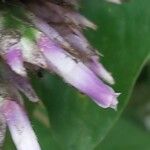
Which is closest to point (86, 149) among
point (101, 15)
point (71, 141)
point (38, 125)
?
point (71, 141)

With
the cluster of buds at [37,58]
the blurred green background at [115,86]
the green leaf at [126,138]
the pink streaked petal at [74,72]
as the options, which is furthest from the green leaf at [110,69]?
the green leaf at [126,138]

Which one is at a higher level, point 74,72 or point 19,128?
point 74,72

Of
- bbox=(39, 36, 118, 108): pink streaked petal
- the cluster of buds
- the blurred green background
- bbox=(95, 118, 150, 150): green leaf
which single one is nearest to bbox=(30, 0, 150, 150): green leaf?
the blurred green background

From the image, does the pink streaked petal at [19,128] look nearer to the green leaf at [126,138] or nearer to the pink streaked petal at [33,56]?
the pink streaked petal at [33,56]

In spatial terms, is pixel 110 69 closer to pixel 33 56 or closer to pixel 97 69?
pixel 97 69

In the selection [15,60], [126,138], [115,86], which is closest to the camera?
[15,60]

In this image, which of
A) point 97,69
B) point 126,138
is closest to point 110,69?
point 97,69

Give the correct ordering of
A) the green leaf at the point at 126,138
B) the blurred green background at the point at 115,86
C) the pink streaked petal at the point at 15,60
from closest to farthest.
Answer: the pink streaked petal at the point at 15,60, the blurred green background at the point at 115,86, the green leaf at the point at 126,138
